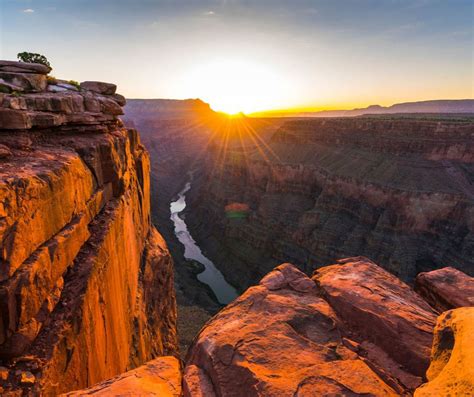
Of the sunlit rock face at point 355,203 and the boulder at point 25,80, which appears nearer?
the boulder at point 25,80

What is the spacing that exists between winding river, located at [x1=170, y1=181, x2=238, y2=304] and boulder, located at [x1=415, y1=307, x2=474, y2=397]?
3660 centimetres

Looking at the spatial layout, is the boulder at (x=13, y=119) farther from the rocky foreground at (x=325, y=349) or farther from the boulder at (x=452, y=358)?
the boulder at (x=452, y=358)

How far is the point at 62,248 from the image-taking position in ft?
25.3

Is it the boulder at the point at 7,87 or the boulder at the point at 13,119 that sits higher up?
the boulder at the point at 7,87

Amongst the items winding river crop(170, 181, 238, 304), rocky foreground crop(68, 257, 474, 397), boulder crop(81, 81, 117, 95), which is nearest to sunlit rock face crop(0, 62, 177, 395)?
rocky foreground crop(68, 257, 474, 397)

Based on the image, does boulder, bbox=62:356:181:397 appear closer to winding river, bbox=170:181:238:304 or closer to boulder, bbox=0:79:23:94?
boulder, bbox=0:79:23:94

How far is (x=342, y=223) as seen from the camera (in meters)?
45.8

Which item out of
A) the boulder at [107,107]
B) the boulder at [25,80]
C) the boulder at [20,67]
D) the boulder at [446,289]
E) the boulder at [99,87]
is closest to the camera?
the boulder at [446,289]

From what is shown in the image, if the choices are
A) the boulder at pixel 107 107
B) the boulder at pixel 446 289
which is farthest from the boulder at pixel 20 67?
the boulder at pixel 446 289

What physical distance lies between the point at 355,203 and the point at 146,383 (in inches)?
1808

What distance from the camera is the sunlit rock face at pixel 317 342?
520 cm

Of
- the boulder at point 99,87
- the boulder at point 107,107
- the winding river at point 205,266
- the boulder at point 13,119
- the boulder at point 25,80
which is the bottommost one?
the winding river at point 205,266

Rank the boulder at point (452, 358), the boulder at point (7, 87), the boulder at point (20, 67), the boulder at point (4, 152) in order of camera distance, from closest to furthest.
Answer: the boulder at point (452, 358)
the boulder at point (4, 152)
the boulder at point (7, 87)
the boulder at point (20, 67)

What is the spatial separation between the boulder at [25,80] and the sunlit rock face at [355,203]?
1461 inches
